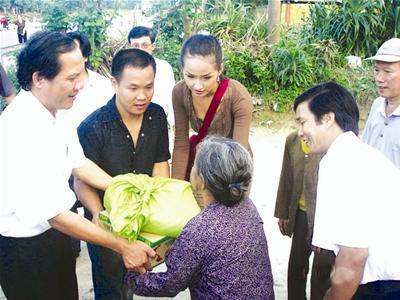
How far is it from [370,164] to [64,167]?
1.25 meters

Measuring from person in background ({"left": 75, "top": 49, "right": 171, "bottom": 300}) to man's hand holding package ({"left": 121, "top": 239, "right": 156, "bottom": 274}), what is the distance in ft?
1.26

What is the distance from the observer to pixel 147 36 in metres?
3.90

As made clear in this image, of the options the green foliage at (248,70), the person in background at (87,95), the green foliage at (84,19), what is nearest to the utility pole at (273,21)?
the green foliage at (248,70)

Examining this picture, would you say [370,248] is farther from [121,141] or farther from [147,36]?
[147,36]

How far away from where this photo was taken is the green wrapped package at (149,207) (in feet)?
5.86

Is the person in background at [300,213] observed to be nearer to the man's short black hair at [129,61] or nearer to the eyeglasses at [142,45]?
the man's short black hair at [129,61]

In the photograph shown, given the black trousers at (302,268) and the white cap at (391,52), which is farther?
the white cap at (391,52)

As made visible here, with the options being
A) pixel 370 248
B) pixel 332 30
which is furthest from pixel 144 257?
pixel 332 30

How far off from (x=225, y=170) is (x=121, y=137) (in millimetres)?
847

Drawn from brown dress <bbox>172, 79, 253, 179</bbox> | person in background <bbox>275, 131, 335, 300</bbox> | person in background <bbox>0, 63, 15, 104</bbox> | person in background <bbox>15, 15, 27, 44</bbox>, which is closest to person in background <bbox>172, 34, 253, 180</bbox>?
brown dress <bbox>172, 79, 253, 179</bbox>

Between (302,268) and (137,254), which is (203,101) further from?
(302,268)

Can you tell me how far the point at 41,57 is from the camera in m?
1.73

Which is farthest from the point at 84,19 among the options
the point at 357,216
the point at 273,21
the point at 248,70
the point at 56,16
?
the point at 357,216

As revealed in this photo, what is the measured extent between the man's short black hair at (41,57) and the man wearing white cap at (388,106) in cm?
194
